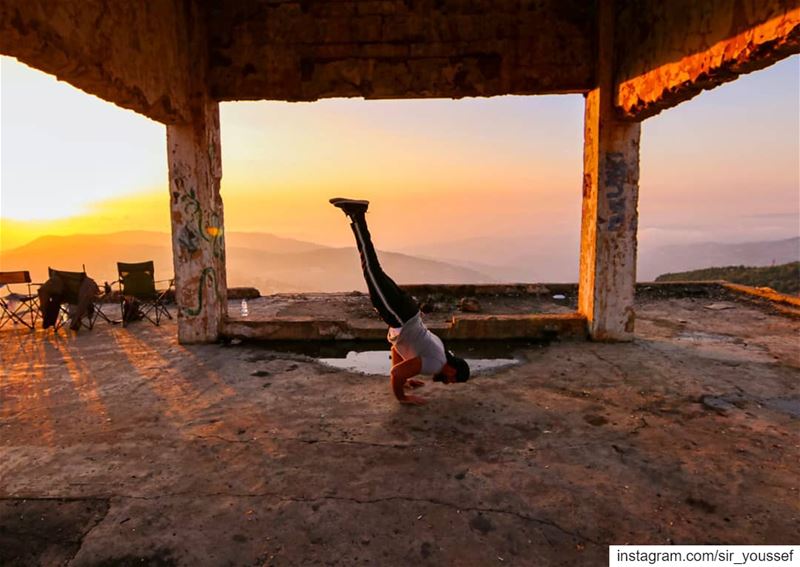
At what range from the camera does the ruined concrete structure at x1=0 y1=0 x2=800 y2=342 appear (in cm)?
609

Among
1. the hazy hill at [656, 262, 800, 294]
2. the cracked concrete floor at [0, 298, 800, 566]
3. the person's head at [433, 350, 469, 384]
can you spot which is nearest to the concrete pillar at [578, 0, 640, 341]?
the cracked concrete floor at [0, 298, 800, 566]

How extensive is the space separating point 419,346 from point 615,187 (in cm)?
394

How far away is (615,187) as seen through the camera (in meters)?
6.39

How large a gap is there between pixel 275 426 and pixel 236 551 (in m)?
1.51

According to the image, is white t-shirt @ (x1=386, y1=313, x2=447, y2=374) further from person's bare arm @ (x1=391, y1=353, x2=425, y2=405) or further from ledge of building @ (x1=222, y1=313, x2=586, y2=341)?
ledge of building @ (x1=222, y1=313, x2=586, y2=341)

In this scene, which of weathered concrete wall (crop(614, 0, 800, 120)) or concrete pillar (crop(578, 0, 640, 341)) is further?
concrete pillar (crop(578, 0, 640, 341))

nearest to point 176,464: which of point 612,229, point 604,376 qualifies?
point 604,376

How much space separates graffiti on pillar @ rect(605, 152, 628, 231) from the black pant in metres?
3.71

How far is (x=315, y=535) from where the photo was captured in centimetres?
257

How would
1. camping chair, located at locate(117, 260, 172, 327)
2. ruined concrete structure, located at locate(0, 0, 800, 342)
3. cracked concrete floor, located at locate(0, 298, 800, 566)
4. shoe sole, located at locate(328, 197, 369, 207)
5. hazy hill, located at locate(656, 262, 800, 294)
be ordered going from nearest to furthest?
cracked concrete floor, located at locate(0, 298, 800, 566), shoe sole, located at locate(328, 197, 369, 207), ruined concrete structure, located at locate(0, 0, 800, 342), camping chair, located at locate(117, 260, 172, 327), hazy hill, located at locate(656, 262, 800, 294)

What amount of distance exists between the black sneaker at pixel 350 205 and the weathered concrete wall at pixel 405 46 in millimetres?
2889

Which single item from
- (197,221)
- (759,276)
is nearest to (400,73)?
(197,221)

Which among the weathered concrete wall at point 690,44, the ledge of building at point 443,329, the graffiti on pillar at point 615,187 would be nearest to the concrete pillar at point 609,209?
the graffiti on pillar at point 615,187

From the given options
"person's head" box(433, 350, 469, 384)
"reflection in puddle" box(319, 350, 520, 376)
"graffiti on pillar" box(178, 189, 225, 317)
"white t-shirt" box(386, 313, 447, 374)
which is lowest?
"reflection in puddle" box(319, 350, 520, 376)
